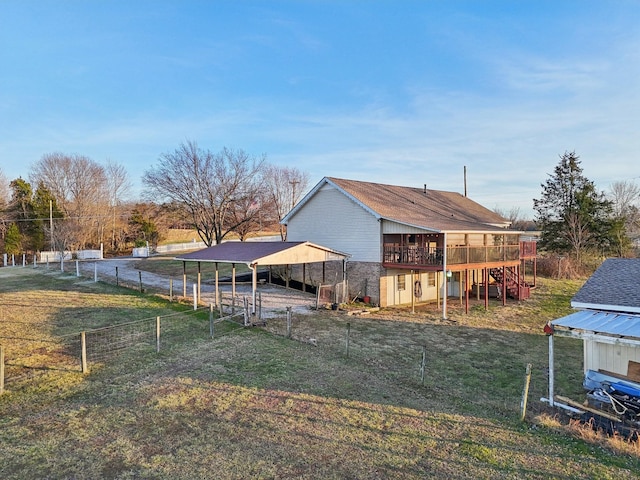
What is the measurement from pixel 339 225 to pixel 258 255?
6890mm

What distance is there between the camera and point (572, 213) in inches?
1264

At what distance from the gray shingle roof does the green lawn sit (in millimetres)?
2120

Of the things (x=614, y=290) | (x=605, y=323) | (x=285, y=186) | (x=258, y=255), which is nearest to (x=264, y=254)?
(x=258, y=255)

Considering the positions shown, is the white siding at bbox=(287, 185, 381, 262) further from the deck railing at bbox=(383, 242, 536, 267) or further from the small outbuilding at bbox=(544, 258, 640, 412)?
the small outbuilding at bbox=(544, 258, 640, 412)

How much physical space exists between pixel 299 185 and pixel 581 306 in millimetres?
39979

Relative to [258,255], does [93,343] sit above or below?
below

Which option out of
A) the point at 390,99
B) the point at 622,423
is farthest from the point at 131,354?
the point at 390,99

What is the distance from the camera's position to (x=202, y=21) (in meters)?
16.6

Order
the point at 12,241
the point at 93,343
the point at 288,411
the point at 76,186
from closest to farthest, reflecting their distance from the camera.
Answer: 1. the point at 288,411
2. the point at 93,343
3. the point at 12,241
4. the point at 76,186

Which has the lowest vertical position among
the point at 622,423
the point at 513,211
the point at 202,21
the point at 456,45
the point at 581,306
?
the point at 622,423

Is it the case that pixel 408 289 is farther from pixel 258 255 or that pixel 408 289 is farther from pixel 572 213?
pixel 572 213

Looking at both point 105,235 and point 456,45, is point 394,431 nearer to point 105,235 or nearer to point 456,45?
point 456,45

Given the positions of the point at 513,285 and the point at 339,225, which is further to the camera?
the point at 513,285

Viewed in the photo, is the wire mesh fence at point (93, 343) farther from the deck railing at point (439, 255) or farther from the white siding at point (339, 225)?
the deck railing at point (439, 255)
